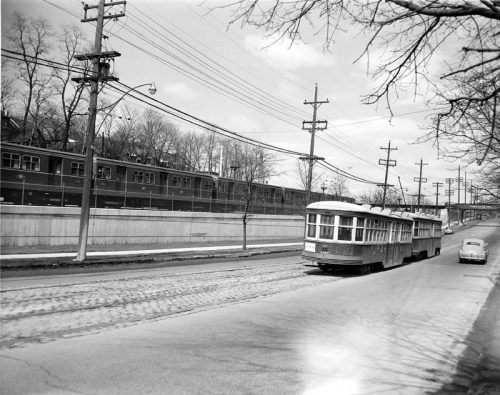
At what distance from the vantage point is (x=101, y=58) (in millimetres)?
18875

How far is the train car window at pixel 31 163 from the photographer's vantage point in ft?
81.5

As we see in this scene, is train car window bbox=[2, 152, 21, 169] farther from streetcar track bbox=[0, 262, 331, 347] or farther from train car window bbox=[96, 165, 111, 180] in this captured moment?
streetcar track bbox=[0, 262, 331, 347]

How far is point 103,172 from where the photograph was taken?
29.4m

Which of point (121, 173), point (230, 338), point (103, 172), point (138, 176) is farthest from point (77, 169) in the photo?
point (230, 338)

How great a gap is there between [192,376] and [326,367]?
1906 mm

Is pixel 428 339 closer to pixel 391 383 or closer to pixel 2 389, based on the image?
pixel 391 383

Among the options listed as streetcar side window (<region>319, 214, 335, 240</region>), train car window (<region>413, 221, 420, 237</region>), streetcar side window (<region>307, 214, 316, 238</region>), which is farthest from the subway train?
train car window (<region>413, 221, 420, 237</region>)

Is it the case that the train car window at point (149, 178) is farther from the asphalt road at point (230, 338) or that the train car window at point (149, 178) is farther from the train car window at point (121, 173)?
the asphalt road at point (230, 338)

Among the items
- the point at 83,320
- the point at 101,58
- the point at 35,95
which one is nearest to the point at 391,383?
the point at 83,320

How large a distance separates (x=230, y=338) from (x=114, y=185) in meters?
23.8

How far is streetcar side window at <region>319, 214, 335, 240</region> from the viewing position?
18.7m

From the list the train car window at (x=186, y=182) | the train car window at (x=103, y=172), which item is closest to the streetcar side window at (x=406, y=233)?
the train car window at (x=186, y=182)

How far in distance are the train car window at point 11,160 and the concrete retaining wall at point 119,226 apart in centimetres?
357

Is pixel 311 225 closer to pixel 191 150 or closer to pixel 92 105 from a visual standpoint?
pixel 92 105
